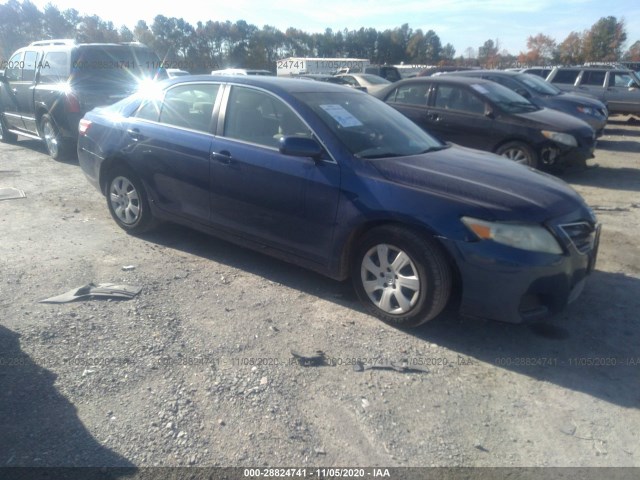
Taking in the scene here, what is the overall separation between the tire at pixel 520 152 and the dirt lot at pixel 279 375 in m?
3.64

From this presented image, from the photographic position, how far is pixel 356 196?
12.7 ft

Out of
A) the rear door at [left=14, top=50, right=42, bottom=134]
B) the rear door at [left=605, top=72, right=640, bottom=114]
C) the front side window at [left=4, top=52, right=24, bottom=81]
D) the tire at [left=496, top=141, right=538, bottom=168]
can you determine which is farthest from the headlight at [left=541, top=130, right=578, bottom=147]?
the rear door at [left=605, top=72, right=640, bottom=114]

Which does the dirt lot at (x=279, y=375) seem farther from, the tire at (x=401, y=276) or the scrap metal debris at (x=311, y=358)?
the tire at (x=401, y=276)

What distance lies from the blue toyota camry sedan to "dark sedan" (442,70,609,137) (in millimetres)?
7969

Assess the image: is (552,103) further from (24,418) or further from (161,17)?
(161,17)

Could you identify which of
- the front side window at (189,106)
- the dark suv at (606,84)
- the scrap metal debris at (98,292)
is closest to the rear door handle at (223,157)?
the front side window at (189,106)

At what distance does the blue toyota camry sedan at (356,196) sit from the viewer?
138 inches

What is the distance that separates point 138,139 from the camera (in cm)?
523

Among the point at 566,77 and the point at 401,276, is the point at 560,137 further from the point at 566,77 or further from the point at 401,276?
the point at 566,77

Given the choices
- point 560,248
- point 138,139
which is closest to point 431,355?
point 560,248

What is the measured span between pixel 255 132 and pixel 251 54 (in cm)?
4776

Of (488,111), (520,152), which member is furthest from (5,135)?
(520,152)

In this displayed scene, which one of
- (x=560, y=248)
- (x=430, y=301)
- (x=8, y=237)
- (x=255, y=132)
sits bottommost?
(x=8, y=237)

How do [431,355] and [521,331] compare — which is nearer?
[431,355]
